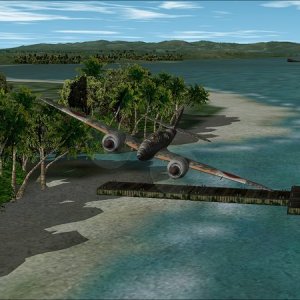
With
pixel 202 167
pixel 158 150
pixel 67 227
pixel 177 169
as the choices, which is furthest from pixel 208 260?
pixel 67 227

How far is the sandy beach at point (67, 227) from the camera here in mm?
39969

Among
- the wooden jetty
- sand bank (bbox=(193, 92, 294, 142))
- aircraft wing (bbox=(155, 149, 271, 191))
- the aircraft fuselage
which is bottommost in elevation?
the wooden jetty

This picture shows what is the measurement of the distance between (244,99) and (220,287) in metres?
163

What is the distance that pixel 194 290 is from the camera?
3784 cm

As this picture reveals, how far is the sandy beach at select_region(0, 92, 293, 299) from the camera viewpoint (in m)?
40.0

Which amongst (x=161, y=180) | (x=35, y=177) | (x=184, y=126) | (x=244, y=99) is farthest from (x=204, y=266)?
(x=244, y=99)

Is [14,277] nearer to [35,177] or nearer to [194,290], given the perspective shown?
[194,290]

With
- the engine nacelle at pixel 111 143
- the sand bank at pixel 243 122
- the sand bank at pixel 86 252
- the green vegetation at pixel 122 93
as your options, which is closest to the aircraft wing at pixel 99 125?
the engine nacelle at pixel 111 143

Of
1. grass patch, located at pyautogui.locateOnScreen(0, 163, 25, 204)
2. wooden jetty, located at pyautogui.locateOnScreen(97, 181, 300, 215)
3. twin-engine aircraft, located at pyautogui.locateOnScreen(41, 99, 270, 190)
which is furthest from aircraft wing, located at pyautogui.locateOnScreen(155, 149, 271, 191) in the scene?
grass patch, located at pyautogui.locateOnScreen(0, 163, 25, 204)

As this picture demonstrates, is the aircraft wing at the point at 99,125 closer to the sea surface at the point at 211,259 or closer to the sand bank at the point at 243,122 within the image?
the sea surface at the point at 211,259

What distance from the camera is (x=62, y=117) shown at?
61750 mm

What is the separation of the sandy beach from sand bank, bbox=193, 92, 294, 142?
35.3m

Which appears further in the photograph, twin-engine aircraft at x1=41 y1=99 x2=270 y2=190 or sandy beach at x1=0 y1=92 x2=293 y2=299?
twin-engine aircraft at x1=41 y1=99 x2=270 y2=190

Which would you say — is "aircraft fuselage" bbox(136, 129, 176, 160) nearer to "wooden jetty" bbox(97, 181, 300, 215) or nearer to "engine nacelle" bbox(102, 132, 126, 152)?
"engine nacelle" bbox(102, 132, 126, 152)
